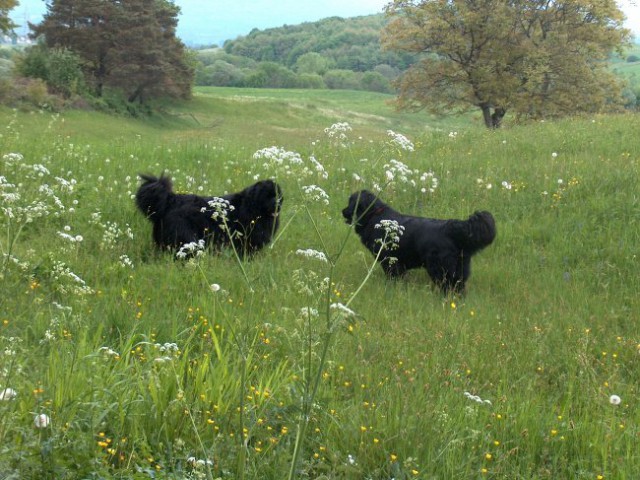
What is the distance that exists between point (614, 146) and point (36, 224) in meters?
11.2

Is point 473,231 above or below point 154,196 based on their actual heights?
below

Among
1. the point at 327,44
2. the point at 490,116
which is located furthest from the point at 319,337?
the point at 327,44

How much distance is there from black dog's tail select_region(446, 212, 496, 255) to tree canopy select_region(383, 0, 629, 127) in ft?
90.0

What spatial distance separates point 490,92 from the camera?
34.5m

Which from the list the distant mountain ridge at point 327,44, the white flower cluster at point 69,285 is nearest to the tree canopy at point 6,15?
the white flower cluster at point 69,285

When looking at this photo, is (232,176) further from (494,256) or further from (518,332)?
(518,332)

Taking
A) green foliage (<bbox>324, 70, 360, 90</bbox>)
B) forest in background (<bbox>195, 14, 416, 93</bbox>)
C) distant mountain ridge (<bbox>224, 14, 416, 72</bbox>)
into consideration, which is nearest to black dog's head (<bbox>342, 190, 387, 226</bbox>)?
forest in background (<bbox>195, 14, 416, 93</bbox>)

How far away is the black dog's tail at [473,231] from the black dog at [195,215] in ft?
7.20

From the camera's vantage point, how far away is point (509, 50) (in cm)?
3488

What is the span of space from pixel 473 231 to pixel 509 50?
30377 millimetres

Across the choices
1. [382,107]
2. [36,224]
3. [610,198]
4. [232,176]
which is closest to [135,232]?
[36,224]

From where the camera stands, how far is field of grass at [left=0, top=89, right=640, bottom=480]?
11.0 ft

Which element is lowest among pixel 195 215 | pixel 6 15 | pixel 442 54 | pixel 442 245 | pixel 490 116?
pixel 442 245

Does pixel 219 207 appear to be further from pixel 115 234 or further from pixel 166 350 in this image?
pixel 115 234
